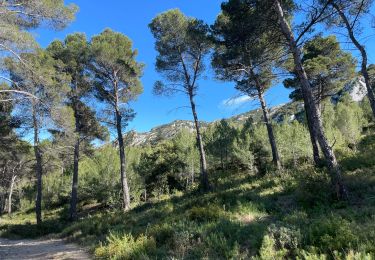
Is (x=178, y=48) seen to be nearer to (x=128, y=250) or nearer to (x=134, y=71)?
(x=134, y=71)

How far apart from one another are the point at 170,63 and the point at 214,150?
1989cm

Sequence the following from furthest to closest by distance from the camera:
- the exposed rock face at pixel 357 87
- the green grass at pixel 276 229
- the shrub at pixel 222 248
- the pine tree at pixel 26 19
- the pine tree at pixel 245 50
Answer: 1. the exposed rock face at pixel 357 87
2. the pine tree at pixel 245 50
3. the pine tree at pixel 26 19
4. the shrub at pixel 222 248
5. the green grass at pixel 276 229

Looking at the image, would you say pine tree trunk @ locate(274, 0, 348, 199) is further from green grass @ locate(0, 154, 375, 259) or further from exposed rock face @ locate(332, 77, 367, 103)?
exposed rock face @ locate(332, 77, 367, 103)

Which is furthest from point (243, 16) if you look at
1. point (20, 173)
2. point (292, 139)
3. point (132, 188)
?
point (20, 173)

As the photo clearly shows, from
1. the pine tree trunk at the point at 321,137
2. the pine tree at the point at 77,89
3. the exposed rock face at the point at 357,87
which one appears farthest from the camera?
the pine tree at the point at 77,89

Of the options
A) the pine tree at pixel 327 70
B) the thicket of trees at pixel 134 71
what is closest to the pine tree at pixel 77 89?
the thicket of trees at pixel 134 71

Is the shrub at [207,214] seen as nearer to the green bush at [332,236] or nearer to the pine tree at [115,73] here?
A: the green bush at [332,236]

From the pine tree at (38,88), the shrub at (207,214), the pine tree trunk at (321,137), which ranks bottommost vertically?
the shrub at (207,214)

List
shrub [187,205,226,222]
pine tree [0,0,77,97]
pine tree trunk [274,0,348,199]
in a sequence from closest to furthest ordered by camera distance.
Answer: pine tree trunk [274,0,348,199] → shrub [187,205,226,222] → pine tree [0,0,77,97]

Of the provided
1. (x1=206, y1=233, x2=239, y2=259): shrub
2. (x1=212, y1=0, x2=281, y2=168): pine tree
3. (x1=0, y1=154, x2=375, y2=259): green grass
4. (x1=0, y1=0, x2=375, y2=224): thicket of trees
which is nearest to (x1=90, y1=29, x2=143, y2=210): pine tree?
(x1=0, y1=0, x2=375, y2=224): thicket of trees

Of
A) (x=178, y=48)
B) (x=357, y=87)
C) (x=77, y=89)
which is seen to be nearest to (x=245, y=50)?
(x=178, y=48)

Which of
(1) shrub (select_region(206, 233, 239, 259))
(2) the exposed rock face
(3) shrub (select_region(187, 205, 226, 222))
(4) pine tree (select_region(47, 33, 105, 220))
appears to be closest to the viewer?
(1) shrub (select_region(206, 233, 239, 259))

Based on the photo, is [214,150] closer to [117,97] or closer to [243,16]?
[117,97]

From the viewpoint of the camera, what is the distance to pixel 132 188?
32.8 m
